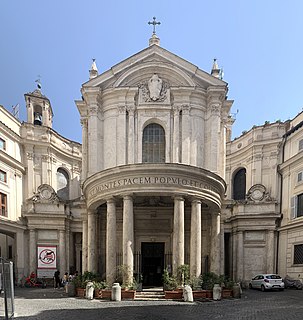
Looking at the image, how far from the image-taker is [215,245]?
22.4 meters

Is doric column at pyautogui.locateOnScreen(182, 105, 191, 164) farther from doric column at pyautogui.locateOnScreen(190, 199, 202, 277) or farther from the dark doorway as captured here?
the dark doorway

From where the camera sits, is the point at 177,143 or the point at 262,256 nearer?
the point at 177,143

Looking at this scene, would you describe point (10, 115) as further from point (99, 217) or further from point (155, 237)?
point (155, 237)

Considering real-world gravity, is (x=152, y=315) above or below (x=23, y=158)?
below

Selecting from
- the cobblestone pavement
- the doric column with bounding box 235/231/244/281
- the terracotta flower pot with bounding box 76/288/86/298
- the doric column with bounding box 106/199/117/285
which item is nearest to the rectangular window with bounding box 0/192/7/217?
the cobblestone pavement

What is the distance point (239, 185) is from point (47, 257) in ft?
68.1

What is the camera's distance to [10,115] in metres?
32.6

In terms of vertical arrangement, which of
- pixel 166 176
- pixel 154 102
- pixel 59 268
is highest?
pixel 154 102

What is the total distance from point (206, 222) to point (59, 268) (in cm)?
1467

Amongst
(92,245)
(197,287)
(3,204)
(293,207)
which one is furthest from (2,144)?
(293,207)

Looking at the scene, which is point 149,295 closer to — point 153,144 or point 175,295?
point 175,295

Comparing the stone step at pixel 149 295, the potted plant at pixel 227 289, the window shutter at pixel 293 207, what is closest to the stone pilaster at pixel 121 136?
the stone step at pixel 149 295

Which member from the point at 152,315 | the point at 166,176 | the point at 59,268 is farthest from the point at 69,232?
the point at 152,315

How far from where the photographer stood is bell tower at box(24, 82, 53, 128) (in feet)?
120
